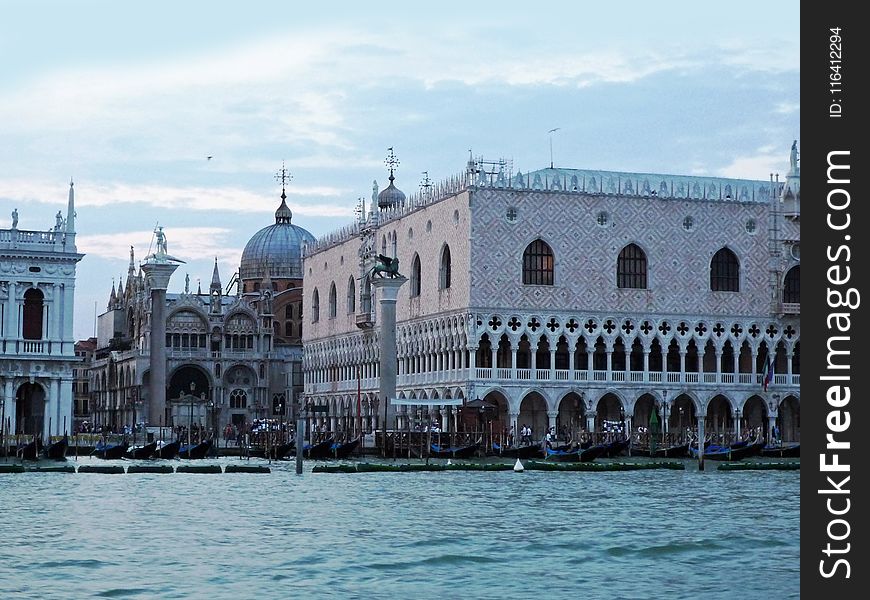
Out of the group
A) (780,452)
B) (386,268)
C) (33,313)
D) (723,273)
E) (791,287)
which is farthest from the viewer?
(791,287)

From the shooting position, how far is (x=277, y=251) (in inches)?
3467

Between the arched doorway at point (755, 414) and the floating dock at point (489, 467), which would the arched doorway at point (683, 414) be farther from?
the floating dock at point (489, 467)

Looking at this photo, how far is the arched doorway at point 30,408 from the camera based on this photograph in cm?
4800

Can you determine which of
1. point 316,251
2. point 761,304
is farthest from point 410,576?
point 316,251

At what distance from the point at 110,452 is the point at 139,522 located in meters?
22.7

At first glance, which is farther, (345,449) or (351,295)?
(351,295)

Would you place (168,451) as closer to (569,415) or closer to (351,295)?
(569,415)

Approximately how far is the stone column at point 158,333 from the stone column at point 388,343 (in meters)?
12.2

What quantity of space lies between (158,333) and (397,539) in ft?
129

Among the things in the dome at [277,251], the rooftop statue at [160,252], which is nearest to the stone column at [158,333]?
the rooftop statue at [160,252]

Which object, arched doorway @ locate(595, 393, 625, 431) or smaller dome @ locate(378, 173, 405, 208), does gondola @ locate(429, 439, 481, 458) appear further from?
smaller dome @ locate(378, 173, 405, 208)

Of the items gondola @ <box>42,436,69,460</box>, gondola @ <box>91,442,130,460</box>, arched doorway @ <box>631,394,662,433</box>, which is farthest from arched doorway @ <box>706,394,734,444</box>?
gondola @ <box>42,436,69,460</box>

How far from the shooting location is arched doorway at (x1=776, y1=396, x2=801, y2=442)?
5572cm
